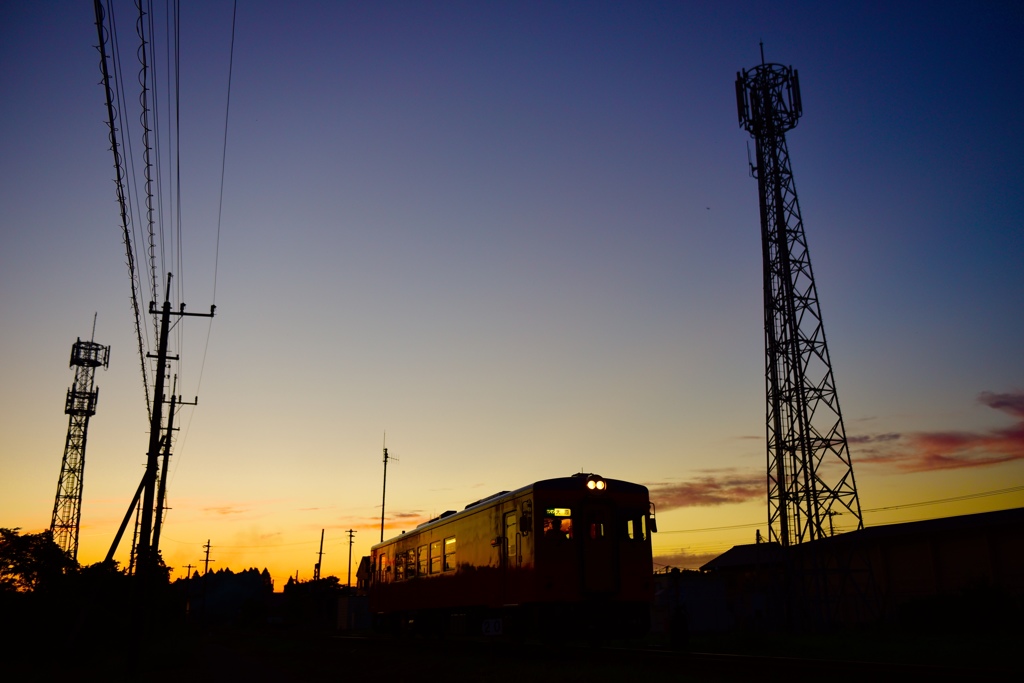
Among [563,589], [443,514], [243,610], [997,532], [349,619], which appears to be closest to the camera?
[563,589]

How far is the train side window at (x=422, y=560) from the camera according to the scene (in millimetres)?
25809

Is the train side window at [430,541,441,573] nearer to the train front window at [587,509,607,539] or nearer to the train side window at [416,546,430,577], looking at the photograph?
the train side window at [416,546,430,577]

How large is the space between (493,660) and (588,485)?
176 inches

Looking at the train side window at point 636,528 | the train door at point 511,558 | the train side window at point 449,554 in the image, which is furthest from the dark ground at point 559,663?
the train side window at point 636,528

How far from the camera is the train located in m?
18.3

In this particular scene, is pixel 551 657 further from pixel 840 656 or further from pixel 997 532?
pixel 997 532

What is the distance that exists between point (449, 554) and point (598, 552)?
6080 millimetres

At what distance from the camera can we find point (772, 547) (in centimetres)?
3631

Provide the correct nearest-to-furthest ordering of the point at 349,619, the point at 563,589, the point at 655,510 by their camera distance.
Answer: the point at 563,589
the point at 655,510
the point at 349,619

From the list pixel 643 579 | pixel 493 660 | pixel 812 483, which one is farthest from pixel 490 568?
pixel 812 483

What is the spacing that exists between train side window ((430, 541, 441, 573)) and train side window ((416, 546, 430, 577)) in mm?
468

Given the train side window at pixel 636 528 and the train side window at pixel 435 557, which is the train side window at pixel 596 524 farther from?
the train side window at pixel 435 557

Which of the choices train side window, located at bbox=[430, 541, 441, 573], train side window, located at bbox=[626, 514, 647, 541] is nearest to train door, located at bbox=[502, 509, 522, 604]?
train side window, located at bbox=[626, 514, 647, 541]

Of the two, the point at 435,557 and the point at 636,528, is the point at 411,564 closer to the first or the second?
the point at 435,557
